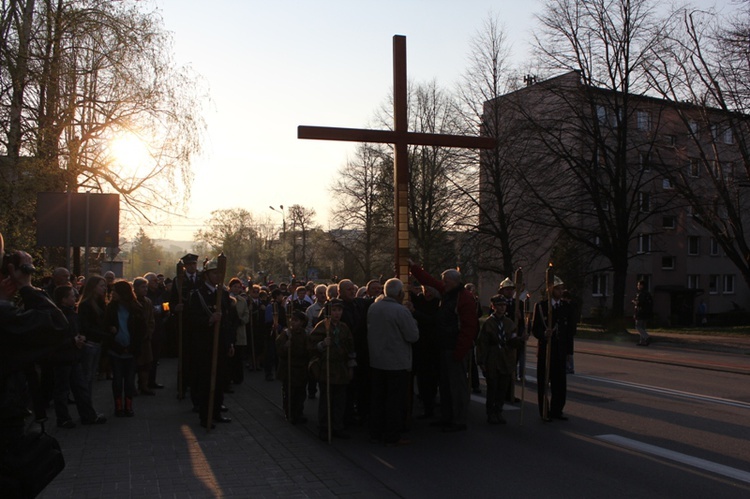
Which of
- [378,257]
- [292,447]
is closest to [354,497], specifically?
[292,447]

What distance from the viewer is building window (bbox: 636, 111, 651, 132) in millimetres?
31438

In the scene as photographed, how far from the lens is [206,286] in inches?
386

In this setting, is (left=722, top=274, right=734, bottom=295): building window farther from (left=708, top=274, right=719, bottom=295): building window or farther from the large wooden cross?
the large wooden cross

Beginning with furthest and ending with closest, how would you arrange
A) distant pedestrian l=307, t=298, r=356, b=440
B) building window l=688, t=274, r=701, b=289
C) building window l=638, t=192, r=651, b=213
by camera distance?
1. building window l=688, t=274, r=701, b=289
2. building window l=638, t=192, r=651, b=213
3. distant pedestrian l=307, t=298, r=356, b=440

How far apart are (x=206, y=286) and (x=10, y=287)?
567 centimetres

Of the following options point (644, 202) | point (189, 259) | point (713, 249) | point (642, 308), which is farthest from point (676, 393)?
point (713, 249)

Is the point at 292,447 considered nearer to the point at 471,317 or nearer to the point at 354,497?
the point at 354,497

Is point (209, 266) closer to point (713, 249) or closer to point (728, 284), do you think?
point (713, 249)

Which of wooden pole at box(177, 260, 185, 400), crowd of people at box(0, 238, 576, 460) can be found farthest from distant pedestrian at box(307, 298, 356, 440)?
wooden pole at box(177, 260, 185, 400)

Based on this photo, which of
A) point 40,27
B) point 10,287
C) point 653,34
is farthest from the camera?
point 653,34

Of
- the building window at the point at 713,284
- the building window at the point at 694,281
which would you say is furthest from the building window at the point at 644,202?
the building window at the point at 713,284

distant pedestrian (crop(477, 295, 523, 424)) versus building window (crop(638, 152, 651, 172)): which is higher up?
building window (crop(638, 152, 651, 172))

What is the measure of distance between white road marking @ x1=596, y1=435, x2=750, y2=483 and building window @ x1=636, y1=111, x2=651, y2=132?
25.6 metres

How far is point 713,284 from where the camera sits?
5900cm
